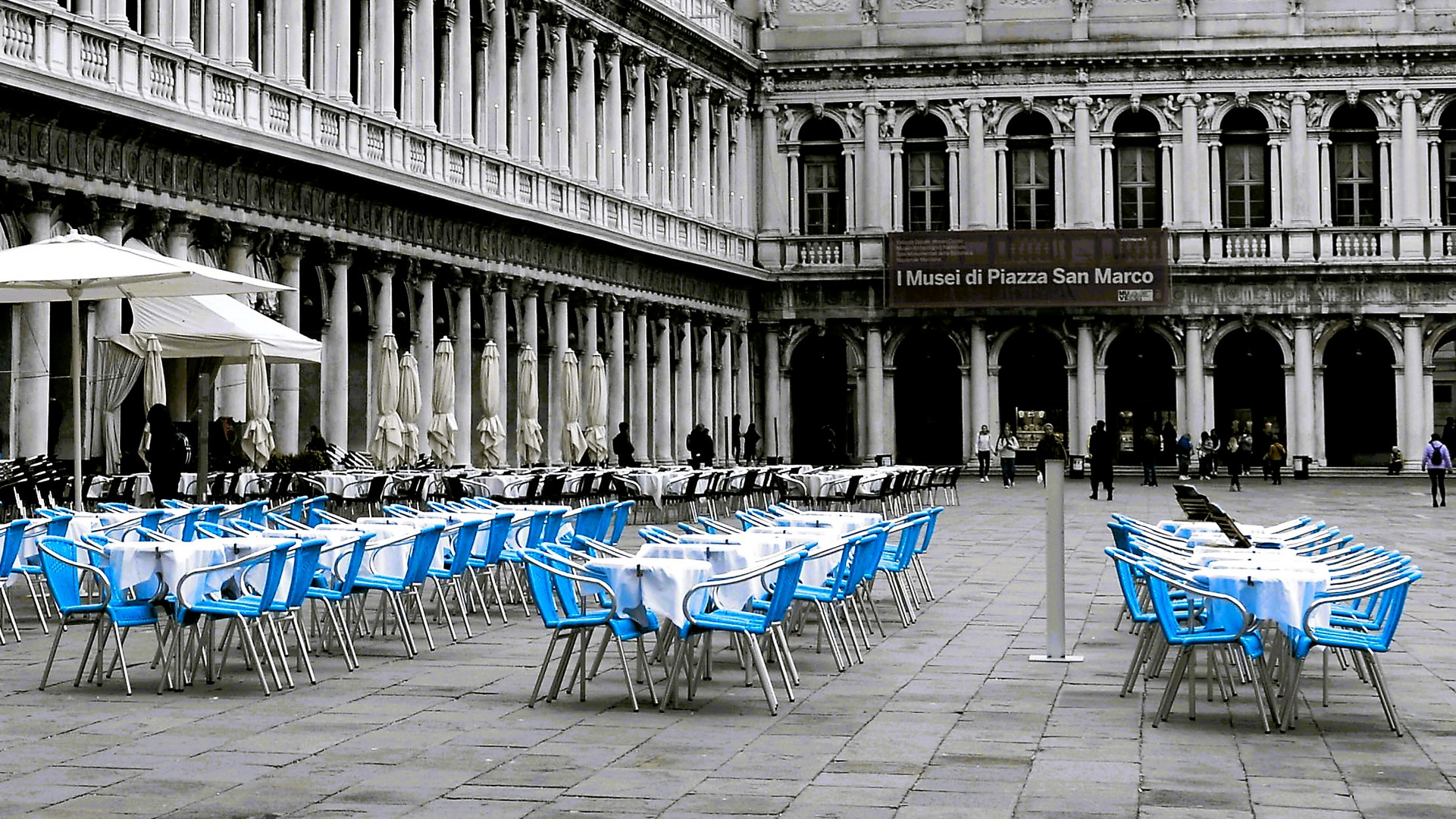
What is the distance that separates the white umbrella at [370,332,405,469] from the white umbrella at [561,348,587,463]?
16.0 ft

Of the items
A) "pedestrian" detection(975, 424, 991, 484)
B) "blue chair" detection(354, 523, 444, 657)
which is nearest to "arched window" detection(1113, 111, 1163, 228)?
"pedestrian" detection(975, 424, 991, 484)

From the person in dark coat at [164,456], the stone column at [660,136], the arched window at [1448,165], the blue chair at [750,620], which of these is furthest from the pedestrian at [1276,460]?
the blue chair at [750,620]

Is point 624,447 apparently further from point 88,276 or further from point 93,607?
point 93,607

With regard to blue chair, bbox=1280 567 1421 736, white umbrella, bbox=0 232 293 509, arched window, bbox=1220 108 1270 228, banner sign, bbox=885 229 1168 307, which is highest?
arched window, bbox=1220 108 1270 228

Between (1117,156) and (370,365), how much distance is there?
21569mm

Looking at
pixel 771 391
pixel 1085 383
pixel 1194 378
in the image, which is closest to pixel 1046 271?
pixel 1085 383

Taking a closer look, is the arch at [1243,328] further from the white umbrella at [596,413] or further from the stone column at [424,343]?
the stone column at [424,343]

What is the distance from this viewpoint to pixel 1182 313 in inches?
1720

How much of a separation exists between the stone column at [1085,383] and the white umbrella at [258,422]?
25018 mm

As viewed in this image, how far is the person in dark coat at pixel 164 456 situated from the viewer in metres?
16.9

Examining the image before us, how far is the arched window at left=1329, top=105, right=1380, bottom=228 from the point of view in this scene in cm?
4375

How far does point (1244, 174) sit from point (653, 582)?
37509mm

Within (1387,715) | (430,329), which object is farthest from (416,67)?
(1387,715)

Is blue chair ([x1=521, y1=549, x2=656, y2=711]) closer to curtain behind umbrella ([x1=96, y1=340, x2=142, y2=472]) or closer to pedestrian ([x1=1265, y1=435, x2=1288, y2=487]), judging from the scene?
curtain behind umbrella ([x1=96, y1=340, x2=142, y2=472])
